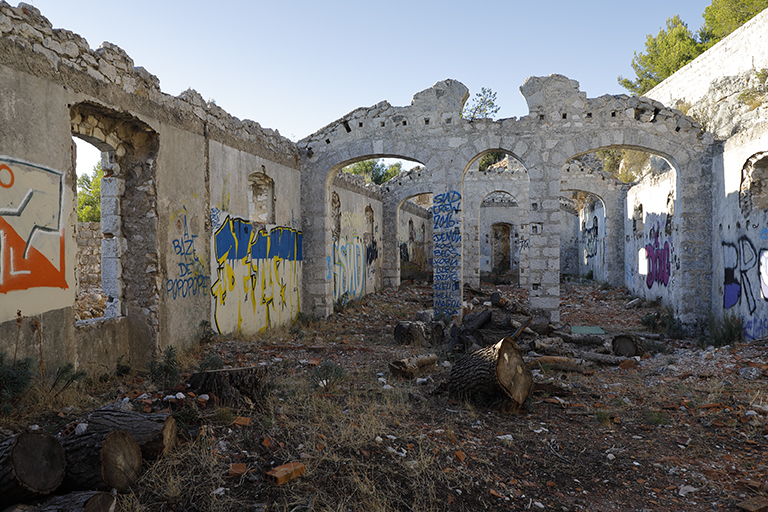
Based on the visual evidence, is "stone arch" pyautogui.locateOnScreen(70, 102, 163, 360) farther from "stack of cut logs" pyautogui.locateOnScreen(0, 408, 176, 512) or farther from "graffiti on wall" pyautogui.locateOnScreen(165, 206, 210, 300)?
"stack of cut logs" pyautogui.locateOnScreen(0, 408, 176, 512)

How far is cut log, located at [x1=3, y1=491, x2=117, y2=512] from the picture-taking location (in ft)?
8.69

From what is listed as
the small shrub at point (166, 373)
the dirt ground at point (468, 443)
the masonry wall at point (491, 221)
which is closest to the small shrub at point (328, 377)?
the dirt ground at point (468, 443)

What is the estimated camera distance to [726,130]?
32.2 ft

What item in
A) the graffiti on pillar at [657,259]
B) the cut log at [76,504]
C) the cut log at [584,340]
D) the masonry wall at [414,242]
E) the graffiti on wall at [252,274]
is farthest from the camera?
the masonry wall at [414,242]

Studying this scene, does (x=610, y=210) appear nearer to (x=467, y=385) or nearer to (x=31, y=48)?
(x=467, y=385)

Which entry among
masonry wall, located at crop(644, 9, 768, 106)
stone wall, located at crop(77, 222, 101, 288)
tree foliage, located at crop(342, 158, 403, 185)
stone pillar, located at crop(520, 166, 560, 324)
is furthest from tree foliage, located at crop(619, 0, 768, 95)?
stone wall, located at crop(77, 222, 101, 288)

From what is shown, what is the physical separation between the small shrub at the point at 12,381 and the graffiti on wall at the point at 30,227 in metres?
0.72

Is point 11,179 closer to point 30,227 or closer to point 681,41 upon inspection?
point 30,227

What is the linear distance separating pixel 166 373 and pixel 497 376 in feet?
13.0

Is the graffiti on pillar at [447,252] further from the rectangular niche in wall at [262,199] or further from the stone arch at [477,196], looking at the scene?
the stone arch at [477,196]

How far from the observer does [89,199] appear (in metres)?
21.4

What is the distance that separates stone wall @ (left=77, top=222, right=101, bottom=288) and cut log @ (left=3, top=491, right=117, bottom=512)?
34.5 ft

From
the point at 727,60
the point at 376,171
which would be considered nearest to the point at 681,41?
the point at 727,60

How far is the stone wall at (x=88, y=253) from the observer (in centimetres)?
1181
